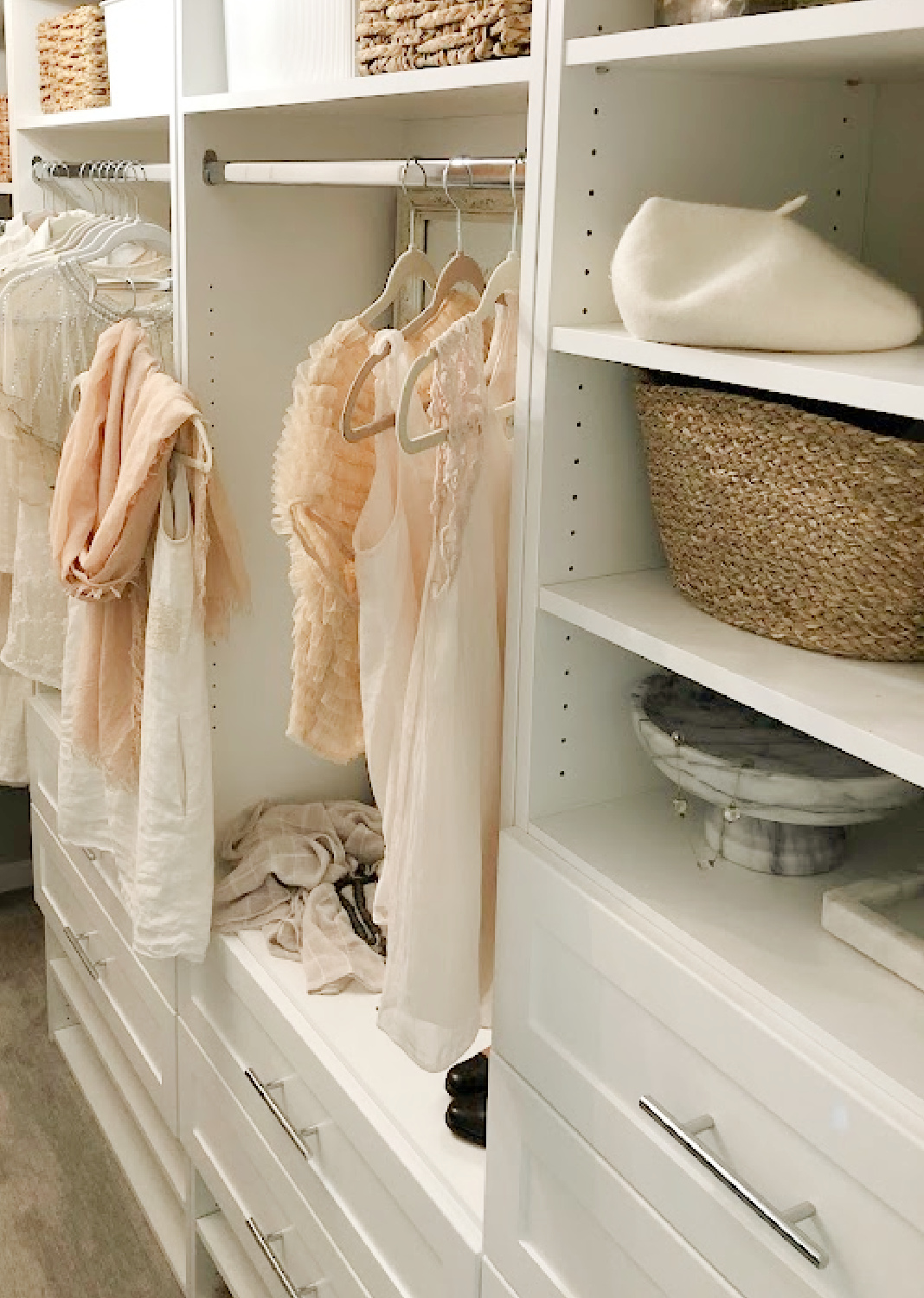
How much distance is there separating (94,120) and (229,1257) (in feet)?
5.94

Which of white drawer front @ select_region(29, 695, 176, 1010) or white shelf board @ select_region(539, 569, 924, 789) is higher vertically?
white shelf board @ select_region(539, 569, 924, 789)

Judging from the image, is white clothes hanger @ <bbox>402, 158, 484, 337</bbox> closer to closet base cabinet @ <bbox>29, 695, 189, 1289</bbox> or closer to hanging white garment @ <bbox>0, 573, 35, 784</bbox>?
closet base cabinet @ <bbox>29, 695, 189, 1289</bbox>

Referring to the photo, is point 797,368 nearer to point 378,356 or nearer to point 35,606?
point 378,356

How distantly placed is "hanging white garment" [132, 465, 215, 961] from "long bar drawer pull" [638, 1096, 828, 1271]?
92cm

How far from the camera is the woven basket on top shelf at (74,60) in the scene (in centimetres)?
221

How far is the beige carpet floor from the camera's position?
2195 mm

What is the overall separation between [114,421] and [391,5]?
744 millimetres

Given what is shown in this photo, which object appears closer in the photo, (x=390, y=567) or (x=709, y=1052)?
(x=709, y=1052)

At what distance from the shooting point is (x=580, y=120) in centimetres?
106

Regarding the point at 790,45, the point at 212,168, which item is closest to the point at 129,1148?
the point at 212,168

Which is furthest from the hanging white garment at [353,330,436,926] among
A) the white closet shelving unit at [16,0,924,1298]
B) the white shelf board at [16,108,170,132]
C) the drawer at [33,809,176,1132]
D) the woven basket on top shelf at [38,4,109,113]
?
the woven basket on top shelf at [38,4,109,113]

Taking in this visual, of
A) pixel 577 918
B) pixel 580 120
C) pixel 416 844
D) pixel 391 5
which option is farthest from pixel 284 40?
pixel 577 918

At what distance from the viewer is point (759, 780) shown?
1101mm

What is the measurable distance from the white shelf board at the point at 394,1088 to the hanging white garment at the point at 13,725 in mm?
1017
